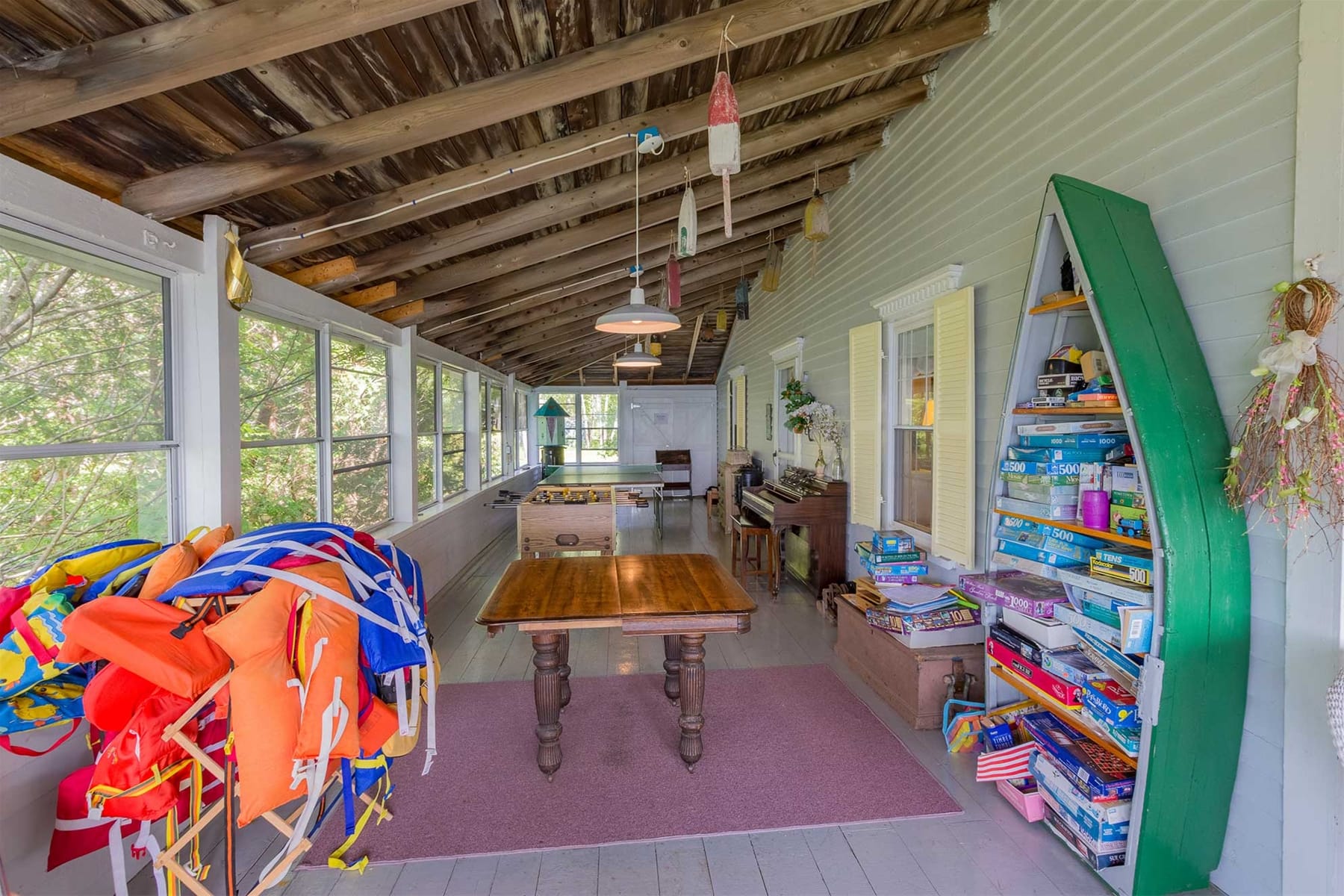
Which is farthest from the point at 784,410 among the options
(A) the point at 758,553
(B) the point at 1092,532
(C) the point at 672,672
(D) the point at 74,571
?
(D) the point at 74,571

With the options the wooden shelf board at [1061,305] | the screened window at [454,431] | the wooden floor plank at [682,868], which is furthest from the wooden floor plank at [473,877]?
the screened window at [454,431]

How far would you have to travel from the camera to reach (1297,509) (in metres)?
1.71

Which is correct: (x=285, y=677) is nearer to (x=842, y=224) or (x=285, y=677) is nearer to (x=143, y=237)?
(x=143, y=237)

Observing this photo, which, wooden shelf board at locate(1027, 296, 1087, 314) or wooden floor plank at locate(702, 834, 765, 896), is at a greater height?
wooden shelf board at locate(1027, 296, 1087, 314)

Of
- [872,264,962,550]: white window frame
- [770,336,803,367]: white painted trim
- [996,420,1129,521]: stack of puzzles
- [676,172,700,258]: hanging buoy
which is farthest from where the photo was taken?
[770,336,803,367]: white painted trim

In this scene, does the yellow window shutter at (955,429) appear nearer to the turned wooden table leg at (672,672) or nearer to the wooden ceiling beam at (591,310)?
the turned wooden table leg at (672,672)

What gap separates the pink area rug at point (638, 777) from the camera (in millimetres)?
2410

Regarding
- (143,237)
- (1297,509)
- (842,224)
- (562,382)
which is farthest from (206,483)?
(562,382)

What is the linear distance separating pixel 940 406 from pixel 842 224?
7.70 feet

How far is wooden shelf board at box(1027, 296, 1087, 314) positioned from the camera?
2.20 meters

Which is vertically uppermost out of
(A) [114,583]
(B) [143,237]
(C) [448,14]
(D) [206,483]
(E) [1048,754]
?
(C) [448,14]

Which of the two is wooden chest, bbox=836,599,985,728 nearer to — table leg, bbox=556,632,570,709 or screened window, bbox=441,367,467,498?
table leg, bbox=556,632,570,709

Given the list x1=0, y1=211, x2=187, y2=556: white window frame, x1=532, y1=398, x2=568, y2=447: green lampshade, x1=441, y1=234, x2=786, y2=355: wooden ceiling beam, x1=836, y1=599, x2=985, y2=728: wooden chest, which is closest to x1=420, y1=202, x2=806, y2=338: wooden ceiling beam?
Result: x1=441, y1=234, x2=786, y2=355: wooden ceiling beam

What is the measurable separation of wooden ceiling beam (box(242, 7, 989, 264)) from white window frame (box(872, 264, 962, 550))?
51.4 inches
